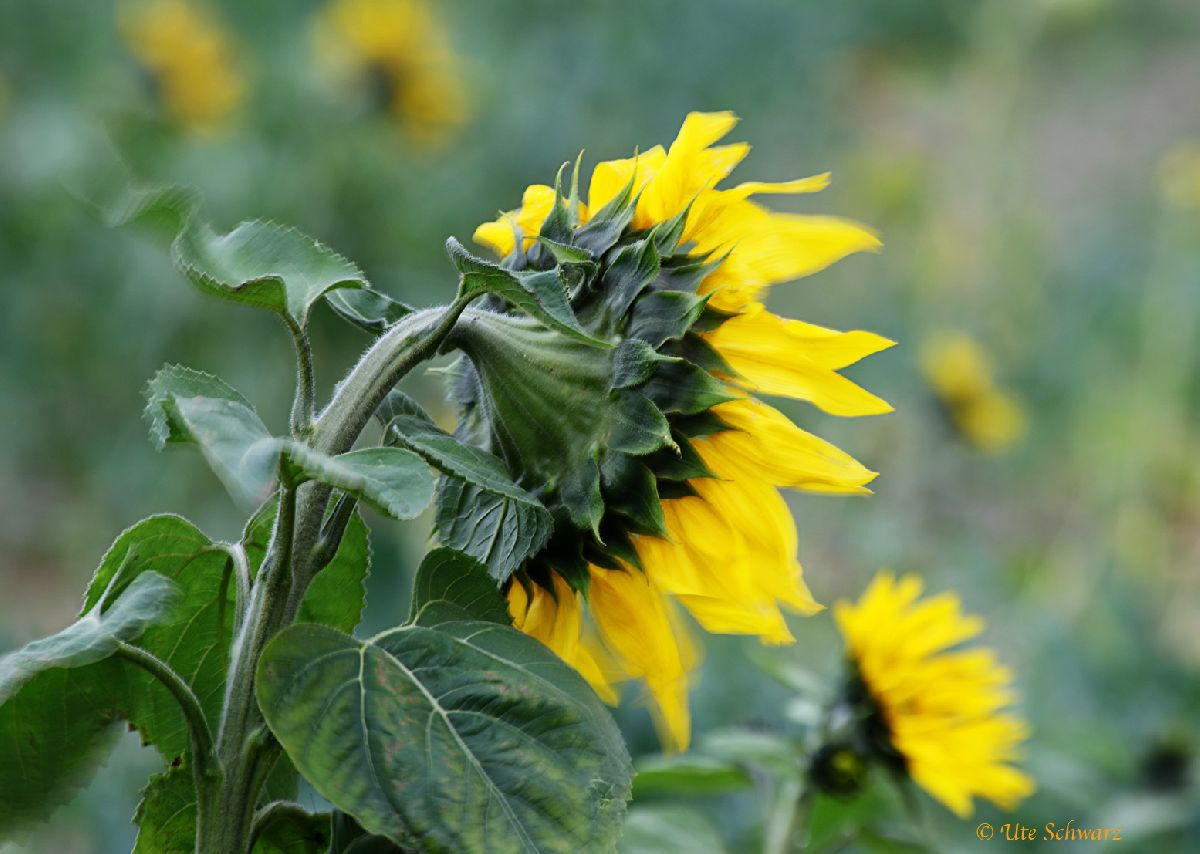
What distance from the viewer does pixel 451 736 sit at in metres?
0.36

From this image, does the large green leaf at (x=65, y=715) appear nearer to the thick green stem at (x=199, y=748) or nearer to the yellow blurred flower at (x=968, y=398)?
the thick green stem at (x=199, y=748)

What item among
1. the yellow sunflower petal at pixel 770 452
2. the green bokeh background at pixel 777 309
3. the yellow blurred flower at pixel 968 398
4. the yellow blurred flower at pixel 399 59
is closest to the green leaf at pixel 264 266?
the yellow sunflower petal at pixel 770 452

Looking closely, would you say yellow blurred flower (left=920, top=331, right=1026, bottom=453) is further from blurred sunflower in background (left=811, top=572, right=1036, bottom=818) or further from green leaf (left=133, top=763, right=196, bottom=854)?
green leaf (left=133, top=763, right=196, bottom=854)

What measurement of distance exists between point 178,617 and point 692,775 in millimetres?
339

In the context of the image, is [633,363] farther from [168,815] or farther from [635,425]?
[168,815]

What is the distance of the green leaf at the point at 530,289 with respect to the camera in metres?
0.37

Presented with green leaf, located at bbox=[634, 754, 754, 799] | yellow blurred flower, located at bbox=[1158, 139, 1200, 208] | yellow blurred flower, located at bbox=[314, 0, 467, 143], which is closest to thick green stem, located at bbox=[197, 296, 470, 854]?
green leaf, located at bbox=[634, 754, 754, 799]

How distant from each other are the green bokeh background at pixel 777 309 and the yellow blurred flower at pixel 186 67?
32 millimetres

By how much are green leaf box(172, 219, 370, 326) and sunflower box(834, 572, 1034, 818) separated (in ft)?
1.41

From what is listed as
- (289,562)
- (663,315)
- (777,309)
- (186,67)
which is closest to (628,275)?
(663,315)

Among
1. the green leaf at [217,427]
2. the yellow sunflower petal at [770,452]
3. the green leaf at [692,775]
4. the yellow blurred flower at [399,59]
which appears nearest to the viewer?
the green leaf at [217,427]

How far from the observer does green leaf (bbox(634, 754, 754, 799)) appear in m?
0.68

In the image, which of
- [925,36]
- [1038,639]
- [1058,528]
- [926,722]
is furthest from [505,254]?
[925,36]

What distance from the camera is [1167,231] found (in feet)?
7.50
